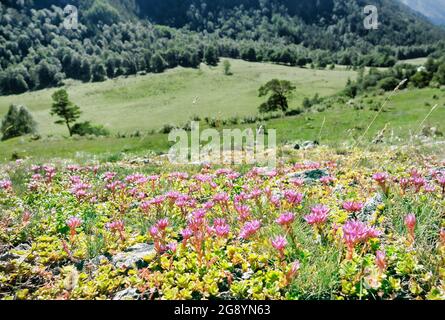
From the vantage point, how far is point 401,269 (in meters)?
3.68

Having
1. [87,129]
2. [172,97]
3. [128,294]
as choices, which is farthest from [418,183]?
[172,97]

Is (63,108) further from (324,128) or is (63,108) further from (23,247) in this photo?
(23,247)

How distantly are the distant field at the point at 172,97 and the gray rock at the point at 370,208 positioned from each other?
67.3 m

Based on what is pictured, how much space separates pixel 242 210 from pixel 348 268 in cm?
157

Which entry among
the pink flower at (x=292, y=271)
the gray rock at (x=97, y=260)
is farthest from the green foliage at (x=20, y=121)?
the pink flower at (x=292, y=271)

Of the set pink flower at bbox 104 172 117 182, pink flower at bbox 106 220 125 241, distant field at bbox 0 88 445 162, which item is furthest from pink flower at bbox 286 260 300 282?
distant field at bbox 0 88 445 162

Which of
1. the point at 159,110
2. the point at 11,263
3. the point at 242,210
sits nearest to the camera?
the point at 11,263

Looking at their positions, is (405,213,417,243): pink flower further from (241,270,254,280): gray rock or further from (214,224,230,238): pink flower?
(214,224,230,238): pink flower

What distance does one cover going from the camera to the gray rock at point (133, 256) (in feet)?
14.3

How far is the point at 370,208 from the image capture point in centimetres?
519

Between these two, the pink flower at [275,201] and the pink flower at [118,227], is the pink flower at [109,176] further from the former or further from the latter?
the pink flower at [275,201]

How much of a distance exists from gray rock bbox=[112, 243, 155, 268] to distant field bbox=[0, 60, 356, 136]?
67289mm

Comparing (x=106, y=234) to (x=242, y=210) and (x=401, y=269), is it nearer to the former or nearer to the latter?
(x=242, y=210)
